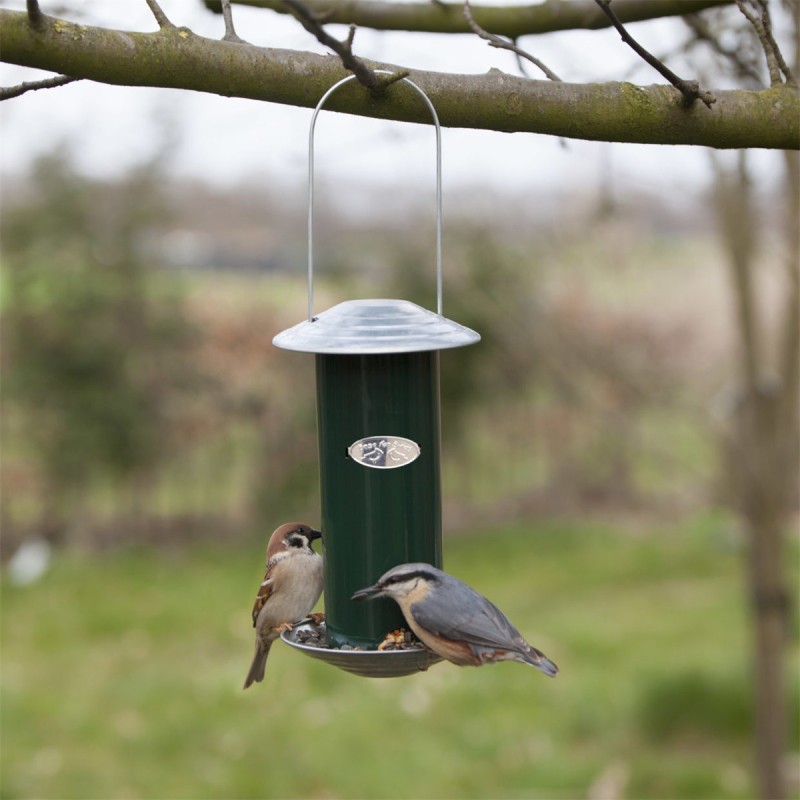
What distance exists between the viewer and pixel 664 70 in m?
2.16

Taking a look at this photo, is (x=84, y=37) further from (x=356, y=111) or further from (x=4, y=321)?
(x=4, y=321)

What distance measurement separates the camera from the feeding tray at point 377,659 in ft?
8.05

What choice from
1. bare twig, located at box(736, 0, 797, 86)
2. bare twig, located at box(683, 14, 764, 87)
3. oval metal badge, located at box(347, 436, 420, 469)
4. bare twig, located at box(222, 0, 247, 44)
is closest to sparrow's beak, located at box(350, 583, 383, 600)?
oval metal badge, located at box(347, 436, 420, 469)

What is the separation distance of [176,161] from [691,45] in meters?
5.54

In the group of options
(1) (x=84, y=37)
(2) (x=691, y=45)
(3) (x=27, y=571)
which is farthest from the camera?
(3) (x=27, y=571)

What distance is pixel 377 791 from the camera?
17.9ft

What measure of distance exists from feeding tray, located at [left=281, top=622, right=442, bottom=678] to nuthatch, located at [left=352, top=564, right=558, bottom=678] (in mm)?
57

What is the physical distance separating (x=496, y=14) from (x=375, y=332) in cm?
132

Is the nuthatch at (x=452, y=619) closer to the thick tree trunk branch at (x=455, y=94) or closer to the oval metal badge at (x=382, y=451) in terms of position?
the oval metal badge at (x=382, y=451)

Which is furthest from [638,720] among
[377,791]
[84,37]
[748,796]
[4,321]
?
[4,321]

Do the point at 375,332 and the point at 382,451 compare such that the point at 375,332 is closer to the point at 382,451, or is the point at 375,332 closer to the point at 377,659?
the point at 382,451

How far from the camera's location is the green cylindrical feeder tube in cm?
270

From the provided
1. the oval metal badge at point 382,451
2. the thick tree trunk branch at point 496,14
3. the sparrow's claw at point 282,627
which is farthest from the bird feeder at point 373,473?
the thick tree trunk branch at point 496,14

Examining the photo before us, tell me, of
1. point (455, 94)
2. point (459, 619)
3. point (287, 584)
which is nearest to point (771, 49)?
point (455, 94)
